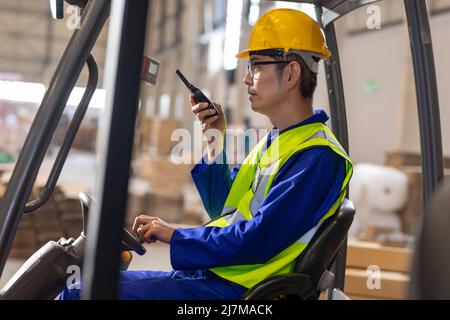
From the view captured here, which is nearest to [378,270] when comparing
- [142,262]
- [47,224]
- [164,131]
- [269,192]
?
[269,192]

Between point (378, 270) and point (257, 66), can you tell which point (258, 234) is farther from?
point (378, 270)

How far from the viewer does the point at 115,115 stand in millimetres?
1397

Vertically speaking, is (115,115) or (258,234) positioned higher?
(115,115)

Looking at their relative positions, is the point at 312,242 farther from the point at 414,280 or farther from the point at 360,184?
the point at 360,184

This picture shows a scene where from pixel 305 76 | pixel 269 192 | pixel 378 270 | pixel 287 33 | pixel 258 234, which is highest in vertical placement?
pixel 287 33

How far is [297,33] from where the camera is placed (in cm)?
231

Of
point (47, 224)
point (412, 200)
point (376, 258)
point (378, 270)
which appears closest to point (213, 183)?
point (378, 270)

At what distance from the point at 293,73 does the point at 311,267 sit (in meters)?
0.71

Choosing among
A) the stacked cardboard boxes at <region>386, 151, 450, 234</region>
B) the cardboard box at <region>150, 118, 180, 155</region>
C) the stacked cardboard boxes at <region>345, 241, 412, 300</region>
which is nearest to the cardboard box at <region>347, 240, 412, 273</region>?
the stacked cardboard boxes at <region>345, 241, 412, 300</region>

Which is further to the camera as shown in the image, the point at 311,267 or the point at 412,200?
the point at 412,200

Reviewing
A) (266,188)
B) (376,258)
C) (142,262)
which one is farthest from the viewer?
(142,262)

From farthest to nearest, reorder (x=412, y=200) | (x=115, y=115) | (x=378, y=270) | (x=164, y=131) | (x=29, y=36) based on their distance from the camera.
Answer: (x=29, y=36) → (x=164, y=131) → (x=412, y=200) → (x=378, y=270) → (x=115, y=115)

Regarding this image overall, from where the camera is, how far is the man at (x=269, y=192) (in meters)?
2.07

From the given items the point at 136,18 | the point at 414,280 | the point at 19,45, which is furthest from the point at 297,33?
the point at 19,45
